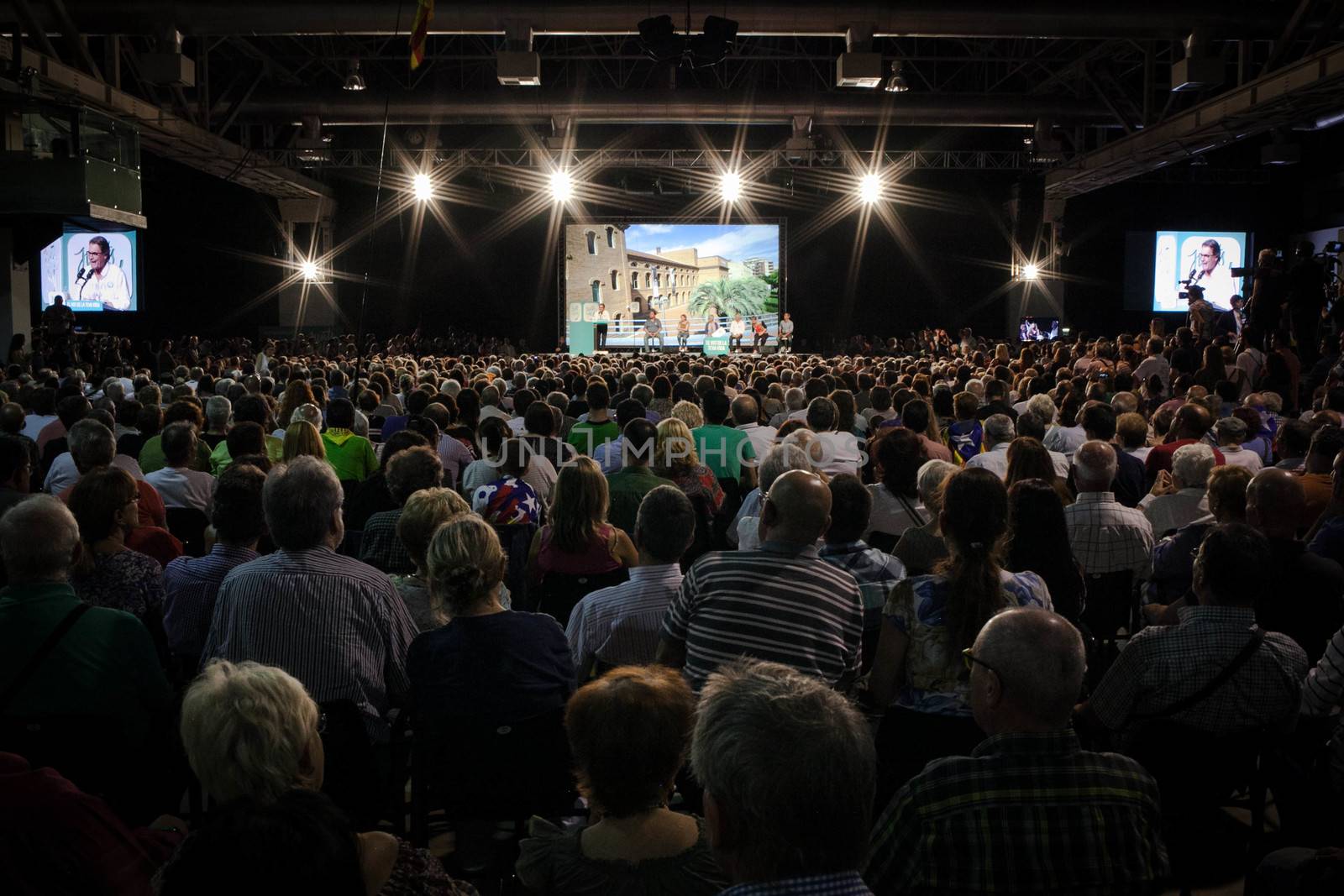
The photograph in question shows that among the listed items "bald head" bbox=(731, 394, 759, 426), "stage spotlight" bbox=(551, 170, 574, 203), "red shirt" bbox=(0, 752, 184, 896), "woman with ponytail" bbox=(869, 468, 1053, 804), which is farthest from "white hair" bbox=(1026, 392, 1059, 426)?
"stage spotlight" bbox=(551, 170, 574, 203)

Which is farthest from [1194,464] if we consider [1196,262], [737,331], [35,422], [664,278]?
[1196,262]

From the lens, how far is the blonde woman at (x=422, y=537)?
12.0 feet

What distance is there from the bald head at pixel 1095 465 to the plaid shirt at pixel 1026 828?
2772mm

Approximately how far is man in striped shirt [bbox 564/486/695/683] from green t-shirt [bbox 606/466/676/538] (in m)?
1.64

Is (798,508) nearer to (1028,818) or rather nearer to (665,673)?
(665,673)

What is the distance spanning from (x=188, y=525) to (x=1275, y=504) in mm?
4698

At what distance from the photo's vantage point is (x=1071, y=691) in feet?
6.86

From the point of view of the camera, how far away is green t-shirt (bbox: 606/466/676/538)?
5203 millimetres

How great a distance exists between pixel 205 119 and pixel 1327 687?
618 inches

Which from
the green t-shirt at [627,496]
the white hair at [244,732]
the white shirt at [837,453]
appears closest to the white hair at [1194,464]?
the white shirt at [837,453]

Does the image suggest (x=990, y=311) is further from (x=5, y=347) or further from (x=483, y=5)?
(x=5, y=347)

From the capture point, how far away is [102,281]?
69.6 ft

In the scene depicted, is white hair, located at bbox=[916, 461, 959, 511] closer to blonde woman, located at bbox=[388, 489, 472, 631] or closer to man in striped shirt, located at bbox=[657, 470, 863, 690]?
man in striped shirt, located at bbox=[657, 470, 863, 690]

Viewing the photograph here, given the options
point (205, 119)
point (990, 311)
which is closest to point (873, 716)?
point (205, 119)
